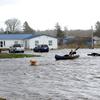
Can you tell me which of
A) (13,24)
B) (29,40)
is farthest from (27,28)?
(29,40)

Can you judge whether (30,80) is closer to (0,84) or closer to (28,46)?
(0,84)

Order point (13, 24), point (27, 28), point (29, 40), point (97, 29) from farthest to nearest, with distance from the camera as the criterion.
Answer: point (27, 28) < point (13, 24) < point (97, 29) < point (29, 40)

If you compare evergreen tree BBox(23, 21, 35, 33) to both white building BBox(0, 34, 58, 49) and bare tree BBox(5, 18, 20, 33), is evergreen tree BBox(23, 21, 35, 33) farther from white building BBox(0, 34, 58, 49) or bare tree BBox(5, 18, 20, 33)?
white building BBox(0, 34, 58, 49)

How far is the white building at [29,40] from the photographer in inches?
3730

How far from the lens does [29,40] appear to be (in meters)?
94.4

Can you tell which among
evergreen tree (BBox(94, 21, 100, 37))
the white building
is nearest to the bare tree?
evergreen tree (BBox(94, 21, 100, 37))

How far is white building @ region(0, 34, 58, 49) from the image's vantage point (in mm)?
→ 94750

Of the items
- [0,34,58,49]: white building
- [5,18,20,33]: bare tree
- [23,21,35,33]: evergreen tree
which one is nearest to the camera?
[0,34,58,49]: white building

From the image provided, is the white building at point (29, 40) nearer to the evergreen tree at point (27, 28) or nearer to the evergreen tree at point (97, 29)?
the evergreen tree at point (97, 29)

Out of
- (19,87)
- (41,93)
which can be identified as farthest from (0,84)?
(41,93)

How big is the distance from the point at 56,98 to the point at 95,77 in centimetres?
1021

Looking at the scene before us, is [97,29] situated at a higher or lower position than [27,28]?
lower

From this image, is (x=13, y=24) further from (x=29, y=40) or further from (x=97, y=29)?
(x=29, y=40)

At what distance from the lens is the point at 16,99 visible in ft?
67.1
